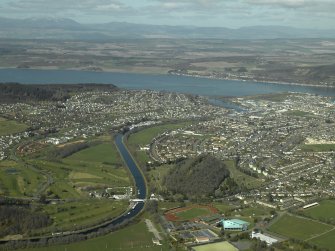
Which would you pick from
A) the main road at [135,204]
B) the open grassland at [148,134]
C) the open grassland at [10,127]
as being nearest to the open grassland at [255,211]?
the main road at [135,204]

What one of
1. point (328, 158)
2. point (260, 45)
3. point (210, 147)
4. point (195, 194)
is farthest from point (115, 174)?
point (260, 45)

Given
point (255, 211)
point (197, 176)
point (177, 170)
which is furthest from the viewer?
point (177, 170)

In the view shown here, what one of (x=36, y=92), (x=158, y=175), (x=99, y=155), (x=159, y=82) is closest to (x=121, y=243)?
(x=158, y=175)

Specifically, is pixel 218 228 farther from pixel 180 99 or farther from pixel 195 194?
pixel 180 99

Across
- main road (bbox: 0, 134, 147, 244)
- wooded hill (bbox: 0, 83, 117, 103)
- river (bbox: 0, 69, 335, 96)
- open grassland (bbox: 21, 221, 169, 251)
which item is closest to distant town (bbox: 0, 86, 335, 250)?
main road (bbox: 0, 134, 147, 244)

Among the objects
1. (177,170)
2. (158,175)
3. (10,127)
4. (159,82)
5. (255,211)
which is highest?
(177,170)

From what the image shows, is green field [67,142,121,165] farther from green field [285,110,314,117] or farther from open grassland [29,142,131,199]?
green field [285,110,314,117]

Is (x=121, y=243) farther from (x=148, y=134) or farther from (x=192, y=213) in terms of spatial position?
(x=148, y=134)
